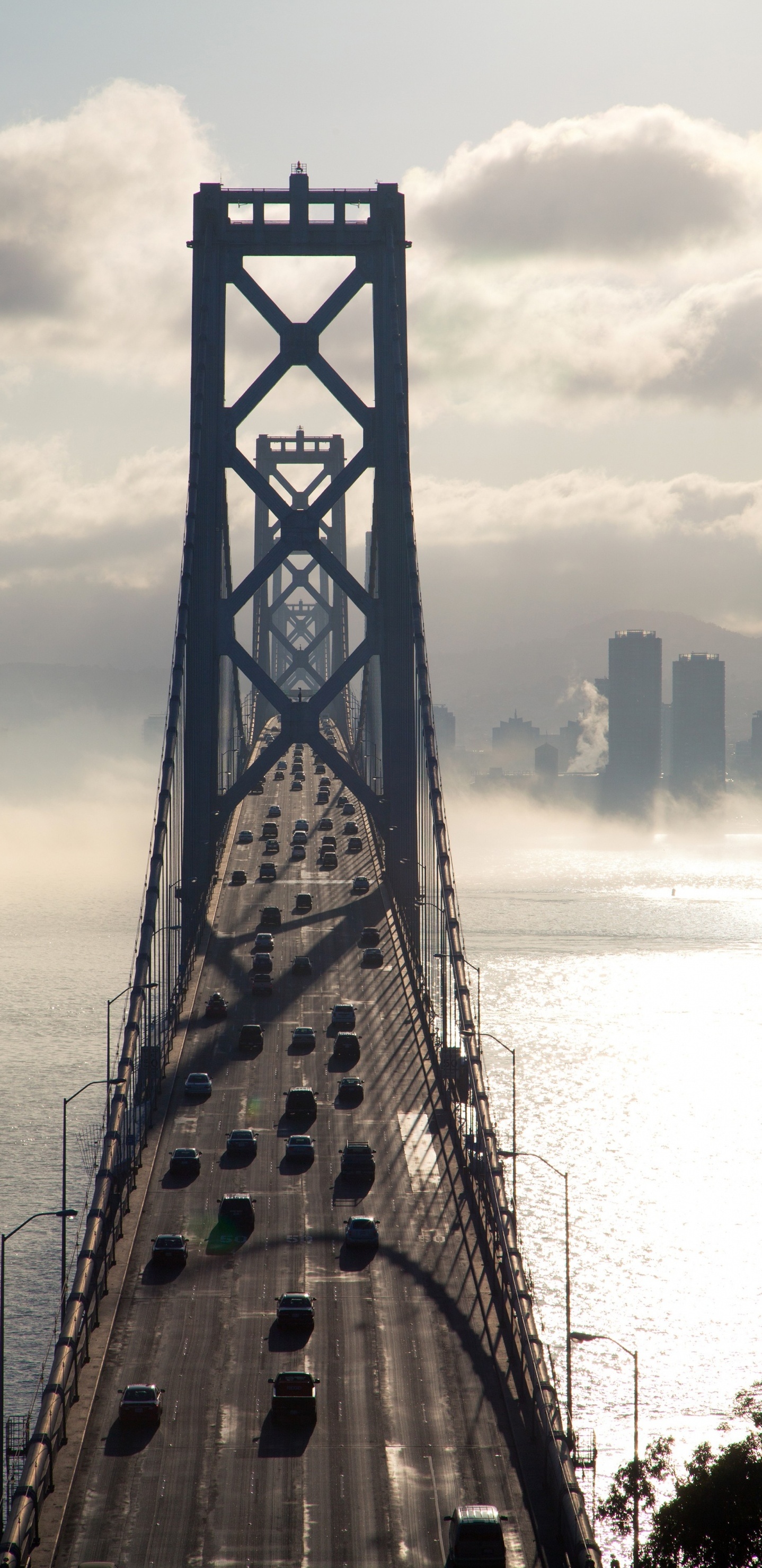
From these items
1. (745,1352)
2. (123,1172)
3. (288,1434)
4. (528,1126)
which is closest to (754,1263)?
(745,1352)

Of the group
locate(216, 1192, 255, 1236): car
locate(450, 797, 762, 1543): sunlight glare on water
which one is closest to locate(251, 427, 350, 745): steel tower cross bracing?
locate(450, 797, 762, 1543): sunlight glare on water

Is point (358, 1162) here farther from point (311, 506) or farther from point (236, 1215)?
point (311, 506)

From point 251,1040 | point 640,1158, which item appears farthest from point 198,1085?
point 640,1158

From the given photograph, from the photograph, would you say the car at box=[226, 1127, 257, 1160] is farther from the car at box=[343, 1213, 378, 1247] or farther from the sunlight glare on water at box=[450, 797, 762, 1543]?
the sunlight glare on water at box=[450, 797, 762, 1543]

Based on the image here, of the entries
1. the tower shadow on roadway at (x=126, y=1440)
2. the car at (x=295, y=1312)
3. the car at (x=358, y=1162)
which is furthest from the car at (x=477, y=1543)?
the car at (x=358, y=1162)

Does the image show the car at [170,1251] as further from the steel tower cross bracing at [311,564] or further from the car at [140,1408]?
the steel tower cross bracing at [311,564]
